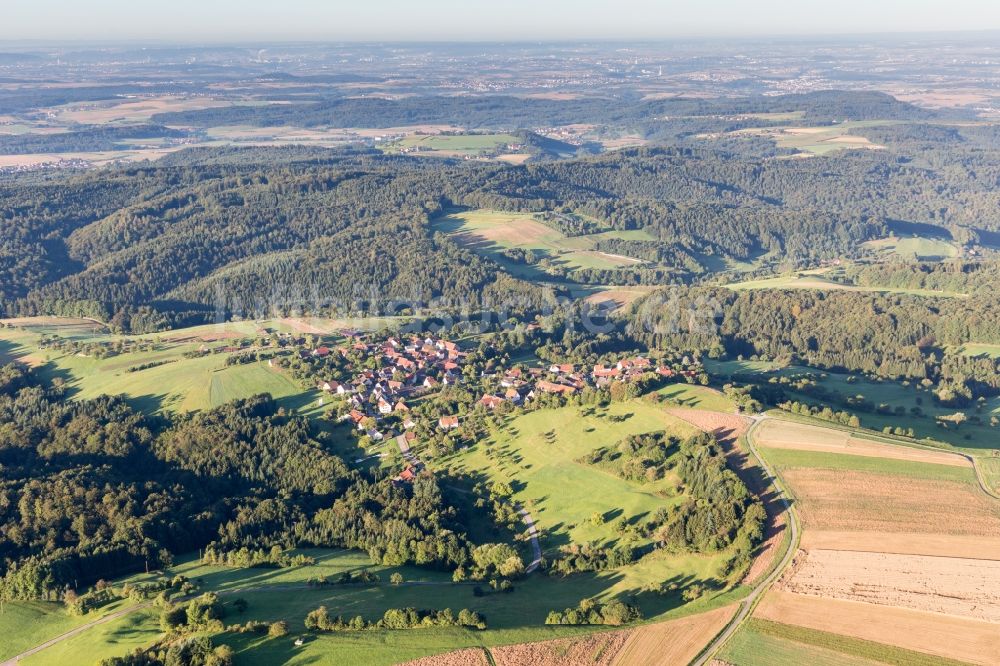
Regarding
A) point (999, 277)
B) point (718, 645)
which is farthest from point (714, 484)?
point (999, 277)

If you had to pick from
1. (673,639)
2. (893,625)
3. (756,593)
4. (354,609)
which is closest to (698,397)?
(756,593)

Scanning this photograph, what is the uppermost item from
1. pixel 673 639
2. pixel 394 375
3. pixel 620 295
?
pixel 673 639

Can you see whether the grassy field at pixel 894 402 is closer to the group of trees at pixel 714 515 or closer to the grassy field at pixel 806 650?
the group of trees at pixel 714 515

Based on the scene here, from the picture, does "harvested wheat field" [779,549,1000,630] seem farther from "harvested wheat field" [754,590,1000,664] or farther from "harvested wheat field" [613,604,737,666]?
"harvested wheat field" [613,604,737,666]

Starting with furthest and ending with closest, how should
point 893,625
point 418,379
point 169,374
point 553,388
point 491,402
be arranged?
point 169,374
point 418,379
point 553,388
point 491,402
point 893,625

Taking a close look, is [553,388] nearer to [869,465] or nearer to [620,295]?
[869,465]

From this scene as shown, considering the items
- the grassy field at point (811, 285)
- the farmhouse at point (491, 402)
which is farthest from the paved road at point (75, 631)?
the grassy field at point (811, 285)

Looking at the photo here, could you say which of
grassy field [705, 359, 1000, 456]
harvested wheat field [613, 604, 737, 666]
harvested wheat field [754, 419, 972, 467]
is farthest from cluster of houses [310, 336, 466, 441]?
harvested wheat field [613, 604, 737, 666]
